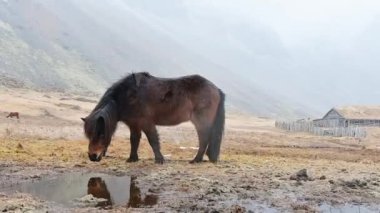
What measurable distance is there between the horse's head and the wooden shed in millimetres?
66037

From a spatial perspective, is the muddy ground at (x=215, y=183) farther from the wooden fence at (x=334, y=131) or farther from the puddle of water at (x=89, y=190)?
the wooden fence at (x=334, y=131)

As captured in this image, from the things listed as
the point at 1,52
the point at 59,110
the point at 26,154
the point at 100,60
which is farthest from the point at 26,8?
the point at 26,154

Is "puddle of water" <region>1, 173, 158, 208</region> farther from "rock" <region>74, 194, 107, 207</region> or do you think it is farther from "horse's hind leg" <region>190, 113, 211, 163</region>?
"horse's hind leg" <region>190, 113, 211, 163</region>

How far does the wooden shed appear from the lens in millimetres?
75375

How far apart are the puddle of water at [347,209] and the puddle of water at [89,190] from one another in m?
2.84

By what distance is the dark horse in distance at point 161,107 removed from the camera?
1330 cm

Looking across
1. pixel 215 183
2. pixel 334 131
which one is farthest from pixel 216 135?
pixel 334 131

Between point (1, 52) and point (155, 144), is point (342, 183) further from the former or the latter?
point (1, 52)

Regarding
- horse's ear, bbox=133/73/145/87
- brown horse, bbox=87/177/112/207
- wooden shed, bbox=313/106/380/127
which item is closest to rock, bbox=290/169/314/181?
brown horse, bbox=87/177/112/207

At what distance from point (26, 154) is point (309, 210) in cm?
954

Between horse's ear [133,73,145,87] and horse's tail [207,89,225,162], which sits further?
horse's tail [207,89,225,162]

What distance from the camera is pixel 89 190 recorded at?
9.69 metres

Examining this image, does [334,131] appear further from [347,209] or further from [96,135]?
[347,209]

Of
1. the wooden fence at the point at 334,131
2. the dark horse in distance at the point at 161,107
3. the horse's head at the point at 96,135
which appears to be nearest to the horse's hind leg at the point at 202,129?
the dark horse in distance at the point at 161,107
